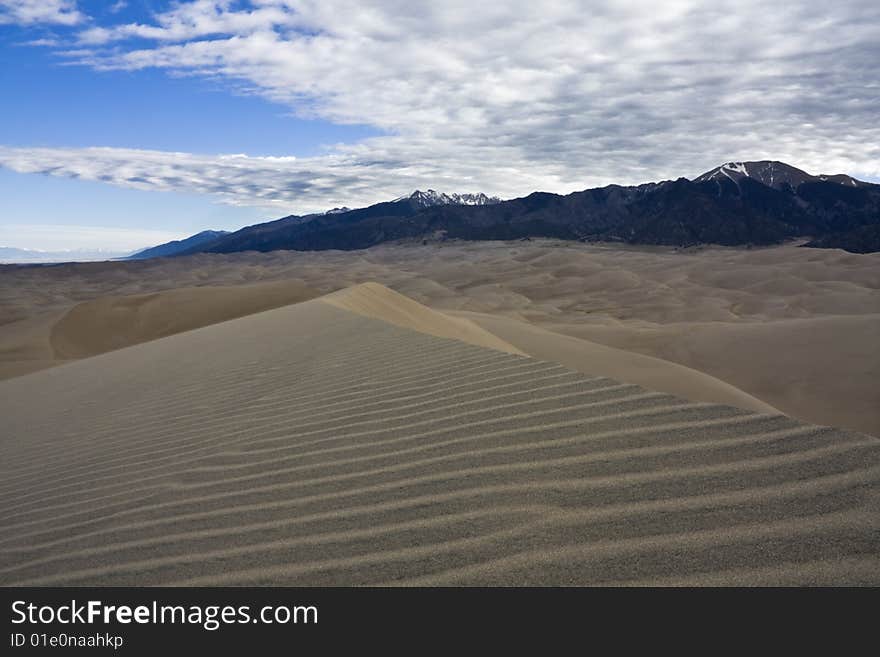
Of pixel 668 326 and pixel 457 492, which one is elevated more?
pixel 457 492

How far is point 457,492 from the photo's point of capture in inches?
104

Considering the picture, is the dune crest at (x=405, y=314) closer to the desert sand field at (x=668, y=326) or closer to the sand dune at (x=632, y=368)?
the sand dune at (x=632, y=368)

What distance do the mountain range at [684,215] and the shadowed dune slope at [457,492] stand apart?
9124cm

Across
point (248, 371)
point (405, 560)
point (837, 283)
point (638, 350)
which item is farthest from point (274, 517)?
point (837, 283)

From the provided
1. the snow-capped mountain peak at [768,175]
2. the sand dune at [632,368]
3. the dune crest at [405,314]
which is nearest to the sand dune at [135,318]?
the dune crest at [405,314]

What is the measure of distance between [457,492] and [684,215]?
489 ft

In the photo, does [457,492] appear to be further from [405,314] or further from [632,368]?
[405,314]

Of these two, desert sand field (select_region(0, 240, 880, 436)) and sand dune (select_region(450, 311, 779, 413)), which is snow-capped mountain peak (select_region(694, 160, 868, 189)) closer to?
desert sand field (select_region(0, 240, 880, 436))

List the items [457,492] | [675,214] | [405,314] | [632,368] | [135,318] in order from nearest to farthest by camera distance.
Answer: [457,492]
[632,368]
[405,314]
[135,318]
[675,214]

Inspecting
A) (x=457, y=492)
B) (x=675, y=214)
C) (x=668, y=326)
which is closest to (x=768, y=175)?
(x=675, y=214)

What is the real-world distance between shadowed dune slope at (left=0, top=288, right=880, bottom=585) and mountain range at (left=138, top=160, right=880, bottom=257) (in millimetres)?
91238

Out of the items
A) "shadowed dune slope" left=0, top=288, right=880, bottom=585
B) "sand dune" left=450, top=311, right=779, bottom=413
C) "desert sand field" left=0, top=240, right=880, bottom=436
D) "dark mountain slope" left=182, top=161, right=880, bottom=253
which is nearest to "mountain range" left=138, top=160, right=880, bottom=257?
"dark mountain slope" left=182, top=161, right=880, bottom=253
